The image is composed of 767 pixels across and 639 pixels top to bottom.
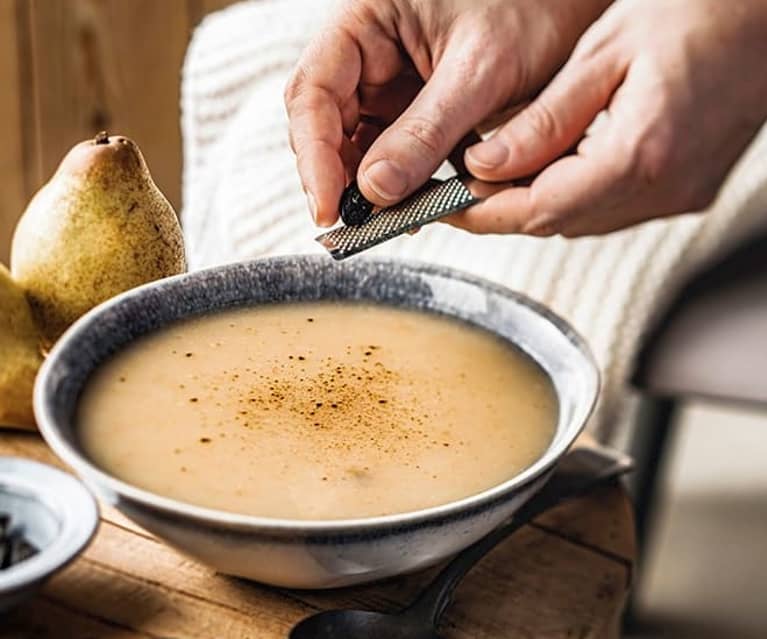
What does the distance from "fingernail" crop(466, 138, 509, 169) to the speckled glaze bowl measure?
0.06 metres

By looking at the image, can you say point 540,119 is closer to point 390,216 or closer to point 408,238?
point 390,216

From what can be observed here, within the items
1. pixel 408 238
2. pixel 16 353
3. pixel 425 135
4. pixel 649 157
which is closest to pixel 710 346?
pixel 408 238

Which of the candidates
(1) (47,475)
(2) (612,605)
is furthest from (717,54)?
(1) (47,475)

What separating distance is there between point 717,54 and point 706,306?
0.37 meters

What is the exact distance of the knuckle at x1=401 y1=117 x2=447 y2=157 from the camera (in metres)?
0.63

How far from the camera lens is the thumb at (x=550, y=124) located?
662 millimetres

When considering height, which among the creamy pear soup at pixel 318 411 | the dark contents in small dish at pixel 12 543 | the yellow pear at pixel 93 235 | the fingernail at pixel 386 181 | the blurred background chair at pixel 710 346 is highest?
→ the fingernail at pixel 386 181

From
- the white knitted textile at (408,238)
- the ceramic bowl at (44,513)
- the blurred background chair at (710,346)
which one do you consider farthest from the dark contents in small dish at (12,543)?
the blurred background chair at (710,346)

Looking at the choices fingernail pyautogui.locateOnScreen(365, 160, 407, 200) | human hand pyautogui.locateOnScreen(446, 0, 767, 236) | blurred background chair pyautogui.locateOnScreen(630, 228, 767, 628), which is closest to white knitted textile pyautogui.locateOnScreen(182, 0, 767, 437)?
blurred background chair pyautogui.locateOnScreen(630, 228, 767, 628)

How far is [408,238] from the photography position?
1051mm

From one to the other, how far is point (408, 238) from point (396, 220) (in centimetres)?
46

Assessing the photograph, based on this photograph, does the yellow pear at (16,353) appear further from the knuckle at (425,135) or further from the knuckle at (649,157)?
the knuckle at (649,157)

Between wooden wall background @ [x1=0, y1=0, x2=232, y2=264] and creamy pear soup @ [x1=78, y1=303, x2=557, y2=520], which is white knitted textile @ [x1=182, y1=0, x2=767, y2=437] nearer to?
wooden wall background @ [x1=0, y1=0, x2=232, y2=264]

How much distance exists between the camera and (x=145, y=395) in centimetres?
57
